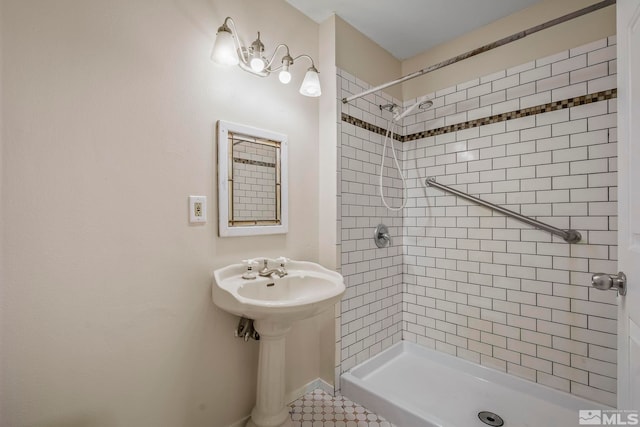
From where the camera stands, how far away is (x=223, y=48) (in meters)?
1.26

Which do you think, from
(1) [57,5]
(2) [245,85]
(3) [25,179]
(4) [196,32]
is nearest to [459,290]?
(2) [245,85]

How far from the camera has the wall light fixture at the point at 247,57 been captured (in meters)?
1.26

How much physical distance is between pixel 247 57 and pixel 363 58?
35.7 inches

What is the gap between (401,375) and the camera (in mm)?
1974

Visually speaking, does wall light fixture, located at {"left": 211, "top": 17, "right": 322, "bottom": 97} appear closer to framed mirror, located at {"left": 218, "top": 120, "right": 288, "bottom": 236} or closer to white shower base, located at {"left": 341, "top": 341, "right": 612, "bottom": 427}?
framed mirror, located at {"left": 218, "top": 120, "right": 288, "bottom": 236}

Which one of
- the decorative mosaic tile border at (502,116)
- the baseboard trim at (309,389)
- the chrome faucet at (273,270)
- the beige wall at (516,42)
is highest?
the beige wall at (516,42)

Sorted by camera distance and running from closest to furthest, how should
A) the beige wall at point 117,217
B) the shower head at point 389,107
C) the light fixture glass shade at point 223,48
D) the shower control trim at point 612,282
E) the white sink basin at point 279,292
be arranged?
the shower control trim at point 612,282, the beige wall at point 117,217, the white sink basin at point 279,292, the light fixture glass shade at point 223,48, the shower head at point 389,107

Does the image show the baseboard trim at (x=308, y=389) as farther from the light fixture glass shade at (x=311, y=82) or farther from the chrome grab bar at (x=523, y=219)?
the light fixture glass shade at (x=311, y=82)

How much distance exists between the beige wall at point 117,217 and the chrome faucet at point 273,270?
0.36 feet

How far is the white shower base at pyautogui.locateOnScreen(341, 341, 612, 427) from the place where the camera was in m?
1.52

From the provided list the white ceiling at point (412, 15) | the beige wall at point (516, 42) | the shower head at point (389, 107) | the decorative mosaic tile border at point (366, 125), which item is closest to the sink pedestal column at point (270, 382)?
the decorative mosaic tile border at point (366, 125)

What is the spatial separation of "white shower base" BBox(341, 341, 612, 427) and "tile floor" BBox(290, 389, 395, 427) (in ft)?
0.16

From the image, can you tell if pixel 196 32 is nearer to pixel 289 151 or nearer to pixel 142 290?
pixel 289 151

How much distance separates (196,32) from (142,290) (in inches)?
46.0
